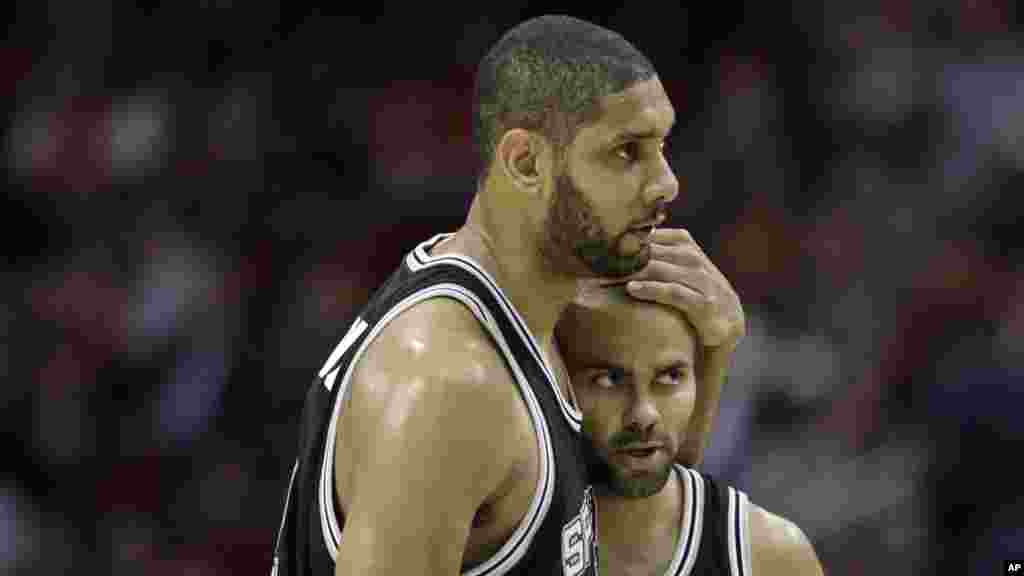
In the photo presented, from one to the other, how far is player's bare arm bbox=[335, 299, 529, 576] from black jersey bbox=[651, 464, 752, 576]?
757mm

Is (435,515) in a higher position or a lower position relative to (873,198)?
higher

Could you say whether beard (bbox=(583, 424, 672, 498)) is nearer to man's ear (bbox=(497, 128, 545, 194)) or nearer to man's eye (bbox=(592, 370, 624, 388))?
man's eye (bbox=(592, 370, 624, 388))

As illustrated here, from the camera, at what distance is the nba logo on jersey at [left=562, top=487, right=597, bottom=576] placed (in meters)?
2.40

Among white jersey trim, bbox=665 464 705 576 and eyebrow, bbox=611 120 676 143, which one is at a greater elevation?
eyebrow, bbox=611 120 676 143

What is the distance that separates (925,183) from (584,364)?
9.30 feet

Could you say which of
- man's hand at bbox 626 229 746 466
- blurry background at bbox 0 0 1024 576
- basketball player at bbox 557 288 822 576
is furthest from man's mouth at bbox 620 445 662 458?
blurry background at bbox 0 0 1024 576

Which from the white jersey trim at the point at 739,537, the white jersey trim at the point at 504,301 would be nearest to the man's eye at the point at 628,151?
the white jersey trim at the point at 504,301

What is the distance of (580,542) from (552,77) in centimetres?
66

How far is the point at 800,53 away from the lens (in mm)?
5426

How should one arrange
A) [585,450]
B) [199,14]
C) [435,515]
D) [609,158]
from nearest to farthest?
[435,515] → [609,158] → [585,450] → [199,14]

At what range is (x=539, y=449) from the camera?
7.54ft

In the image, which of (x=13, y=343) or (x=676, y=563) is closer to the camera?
(x=676, y=563)

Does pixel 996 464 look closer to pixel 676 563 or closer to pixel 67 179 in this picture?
pixel 676 563

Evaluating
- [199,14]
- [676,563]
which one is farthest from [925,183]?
[676,563]
